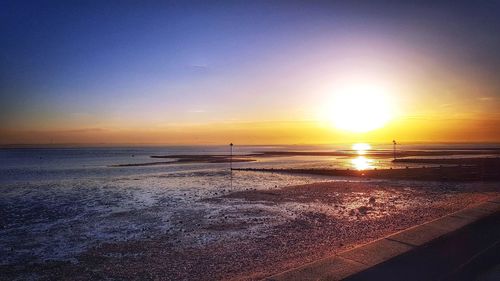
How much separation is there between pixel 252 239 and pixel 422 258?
618 cm

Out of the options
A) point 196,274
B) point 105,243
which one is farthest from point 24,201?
point 196,274

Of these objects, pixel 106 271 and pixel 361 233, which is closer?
pixel 106 271

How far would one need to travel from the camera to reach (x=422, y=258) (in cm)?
638

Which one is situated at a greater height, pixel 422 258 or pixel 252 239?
pixel 422 258

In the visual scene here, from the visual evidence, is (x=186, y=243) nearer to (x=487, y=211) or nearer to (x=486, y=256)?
(x=486, y=256)

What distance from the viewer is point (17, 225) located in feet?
47.1

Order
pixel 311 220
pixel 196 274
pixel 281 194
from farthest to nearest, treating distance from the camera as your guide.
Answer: pixel 281 194
pixel 311 220
pixel 196 274

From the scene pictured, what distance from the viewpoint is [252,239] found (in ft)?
37.9

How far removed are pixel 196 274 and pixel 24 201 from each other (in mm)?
17747

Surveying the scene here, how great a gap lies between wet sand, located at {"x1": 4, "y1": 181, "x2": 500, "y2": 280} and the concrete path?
2443mm

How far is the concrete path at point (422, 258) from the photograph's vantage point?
5.59 metres

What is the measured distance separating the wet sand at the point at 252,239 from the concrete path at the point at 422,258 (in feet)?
8.01

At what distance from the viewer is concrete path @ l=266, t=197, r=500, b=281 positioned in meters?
5.59

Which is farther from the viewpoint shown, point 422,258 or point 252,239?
point 252,239
